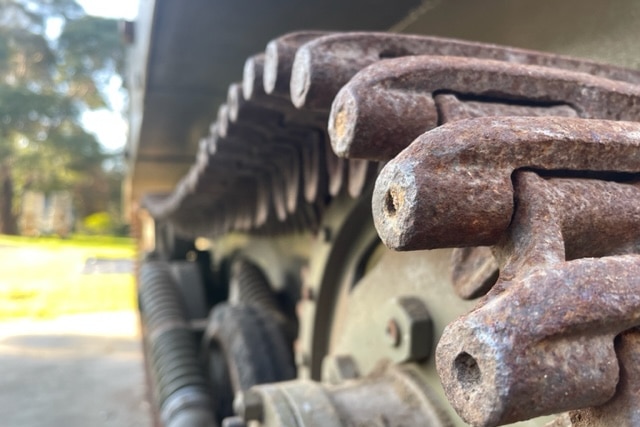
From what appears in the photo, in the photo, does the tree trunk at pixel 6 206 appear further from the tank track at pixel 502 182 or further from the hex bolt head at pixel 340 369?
the tank track at pixel 502 182

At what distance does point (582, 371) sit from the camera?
350mm

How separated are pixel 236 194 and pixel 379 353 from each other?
796 millimetres

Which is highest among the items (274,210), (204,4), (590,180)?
(204,4)

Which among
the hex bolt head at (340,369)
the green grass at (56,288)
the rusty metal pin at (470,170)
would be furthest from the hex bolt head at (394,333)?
the green grass at (56,288)

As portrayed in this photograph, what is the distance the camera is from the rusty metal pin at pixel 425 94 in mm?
518

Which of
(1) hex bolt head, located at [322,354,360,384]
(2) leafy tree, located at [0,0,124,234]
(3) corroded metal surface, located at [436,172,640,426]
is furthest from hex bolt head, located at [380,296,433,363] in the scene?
(2) leafy tree, located at [0,0,124,234]

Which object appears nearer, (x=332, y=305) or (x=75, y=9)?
(x=332, y=305)

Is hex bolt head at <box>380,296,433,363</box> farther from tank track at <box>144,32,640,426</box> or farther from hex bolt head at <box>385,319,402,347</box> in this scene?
tank track at <box>144,32,640,426</box>

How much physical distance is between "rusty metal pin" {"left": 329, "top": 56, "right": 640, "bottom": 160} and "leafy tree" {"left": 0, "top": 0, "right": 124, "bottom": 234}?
9.06 m

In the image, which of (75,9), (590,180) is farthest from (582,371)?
(75,9)

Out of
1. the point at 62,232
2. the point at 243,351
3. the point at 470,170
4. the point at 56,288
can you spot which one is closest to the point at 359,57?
the point at 470,170

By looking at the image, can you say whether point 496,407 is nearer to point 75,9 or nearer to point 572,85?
point 572,85

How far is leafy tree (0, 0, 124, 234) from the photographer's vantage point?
37.1ft

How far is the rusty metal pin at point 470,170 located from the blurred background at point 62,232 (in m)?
2.14
